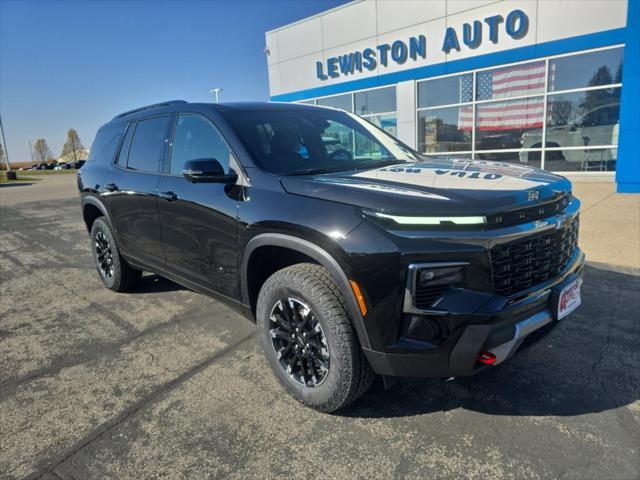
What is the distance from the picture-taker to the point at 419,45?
44.9ft

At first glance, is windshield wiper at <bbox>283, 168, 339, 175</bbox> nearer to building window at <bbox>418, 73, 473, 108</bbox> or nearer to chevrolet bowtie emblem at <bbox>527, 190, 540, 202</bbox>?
chevrolet bowtie emblem at <bbox>527, 190, 540, 202</bbox>

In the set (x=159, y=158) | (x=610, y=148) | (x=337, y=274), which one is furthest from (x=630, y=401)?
(x=610, y=148)

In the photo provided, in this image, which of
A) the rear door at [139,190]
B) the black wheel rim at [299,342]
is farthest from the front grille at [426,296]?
the rear door at [139,190]

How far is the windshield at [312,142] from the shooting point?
2.96 m

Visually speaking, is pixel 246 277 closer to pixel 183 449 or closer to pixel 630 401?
pixel 183 449

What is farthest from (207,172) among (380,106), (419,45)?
(380,106)

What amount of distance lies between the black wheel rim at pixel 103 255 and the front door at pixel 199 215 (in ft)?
5.02

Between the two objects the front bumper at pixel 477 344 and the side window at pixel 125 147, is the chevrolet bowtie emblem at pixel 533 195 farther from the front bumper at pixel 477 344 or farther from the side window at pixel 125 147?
the side window at pixel 125 147

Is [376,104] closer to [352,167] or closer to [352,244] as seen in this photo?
[352,167]

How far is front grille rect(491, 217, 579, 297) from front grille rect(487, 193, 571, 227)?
0.10 meters

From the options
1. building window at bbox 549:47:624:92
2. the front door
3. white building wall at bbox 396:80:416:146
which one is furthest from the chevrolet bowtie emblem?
white building wall at bbox 396:80:416:146

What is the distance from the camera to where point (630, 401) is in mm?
2557

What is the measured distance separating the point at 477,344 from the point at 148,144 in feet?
10.8

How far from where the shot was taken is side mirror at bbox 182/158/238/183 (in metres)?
2.77
